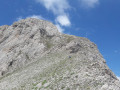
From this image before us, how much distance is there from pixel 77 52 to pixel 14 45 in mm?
37252

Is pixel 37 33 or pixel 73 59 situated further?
pixel 37 33

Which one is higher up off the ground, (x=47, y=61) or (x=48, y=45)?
(x=48, y=45)

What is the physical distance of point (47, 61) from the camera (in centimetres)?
5256

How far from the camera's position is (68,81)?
34688 millimetres

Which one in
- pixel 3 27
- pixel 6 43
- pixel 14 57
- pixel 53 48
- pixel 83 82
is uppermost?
pixel 3 27

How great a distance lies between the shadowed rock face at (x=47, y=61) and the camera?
34469 mm

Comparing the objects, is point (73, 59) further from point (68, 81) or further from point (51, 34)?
point (51, 34)

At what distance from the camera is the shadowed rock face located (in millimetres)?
34469

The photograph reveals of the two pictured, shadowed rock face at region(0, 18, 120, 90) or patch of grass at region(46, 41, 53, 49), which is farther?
patch of grass at region(46, 41, 53, 49)

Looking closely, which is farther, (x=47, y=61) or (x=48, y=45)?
(x=48, y=45)

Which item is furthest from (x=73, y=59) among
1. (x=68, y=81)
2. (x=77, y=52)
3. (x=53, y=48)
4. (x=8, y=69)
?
(x=8, y=69)

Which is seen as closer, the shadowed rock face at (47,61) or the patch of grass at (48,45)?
the shadowed rock face at (47,61)

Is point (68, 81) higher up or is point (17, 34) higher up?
point (17, 34)

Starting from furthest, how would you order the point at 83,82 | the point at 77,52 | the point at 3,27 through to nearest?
the point at 3,27
the point at 77,52
the point at 83,82
